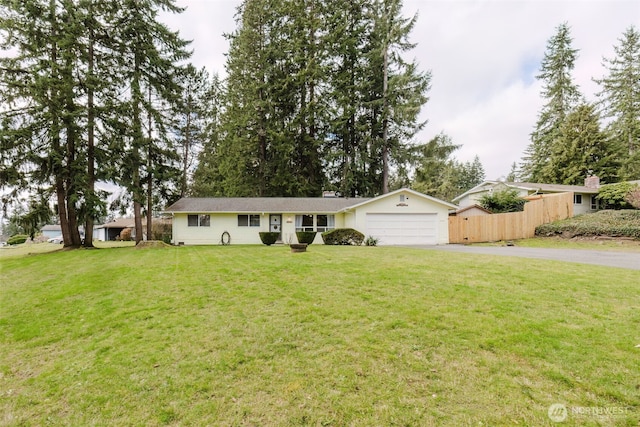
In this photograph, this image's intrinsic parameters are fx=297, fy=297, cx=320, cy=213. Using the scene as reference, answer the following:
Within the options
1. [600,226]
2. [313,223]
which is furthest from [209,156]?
[600,226]

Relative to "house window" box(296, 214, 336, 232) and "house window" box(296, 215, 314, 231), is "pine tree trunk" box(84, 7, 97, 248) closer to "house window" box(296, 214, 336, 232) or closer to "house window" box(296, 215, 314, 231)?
"house window" box(296, 215, 314, 231)

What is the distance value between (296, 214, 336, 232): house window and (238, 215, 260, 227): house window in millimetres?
2741

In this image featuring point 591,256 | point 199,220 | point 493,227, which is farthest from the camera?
point 199,220

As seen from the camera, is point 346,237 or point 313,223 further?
point 313,223

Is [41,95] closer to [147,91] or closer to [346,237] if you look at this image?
[147,91]

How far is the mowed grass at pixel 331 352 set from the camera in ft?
8.86

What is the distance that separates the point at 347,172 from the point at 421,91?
30.2 feet

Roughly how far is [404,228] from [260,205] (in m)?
9.68

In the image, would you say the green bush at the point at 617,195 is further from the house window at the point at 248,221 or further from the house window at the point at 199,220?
the house window at the point at 199,220

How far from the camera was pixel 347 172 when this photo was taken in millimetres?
25500

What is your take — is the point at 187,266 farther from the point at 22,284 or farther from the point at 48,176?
the point at 48,176

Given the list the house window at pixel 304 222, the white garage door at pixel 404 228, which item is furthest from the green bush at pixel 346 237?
the house window at pixel 304 222

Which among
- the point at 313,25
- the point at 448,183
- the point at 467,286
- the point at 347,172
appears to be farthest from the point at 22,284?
the point at 448,183

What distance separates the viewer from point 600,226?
664 inches
